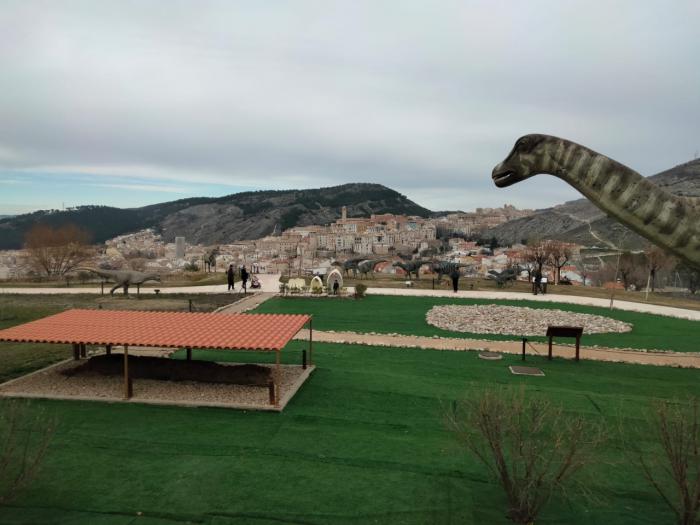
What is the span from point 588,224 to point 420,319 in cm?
1080

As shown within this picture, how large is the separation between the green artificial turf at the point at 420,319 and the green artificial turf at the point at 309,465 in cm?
666

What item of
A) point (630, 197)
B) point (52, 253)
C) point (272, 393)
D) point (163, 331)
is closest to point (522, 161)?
point (630, 197)

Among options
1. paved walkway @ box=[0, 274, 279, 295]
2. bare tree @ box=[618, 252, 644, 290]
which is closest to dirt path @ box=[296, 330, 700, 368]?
paved walkway @ box=[0, 274, 279, 295]

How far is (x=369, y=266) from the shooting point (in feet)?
118

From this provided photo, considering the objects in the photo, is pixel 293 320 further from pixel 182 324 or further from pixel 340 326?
pixel 340 326

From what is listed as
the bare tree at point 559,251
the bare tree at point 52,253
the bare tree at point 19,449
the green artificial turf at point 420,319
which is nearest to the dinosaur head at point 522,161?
the bare tree at point 19,449

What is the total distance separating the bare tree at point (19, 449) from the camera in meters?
5.54

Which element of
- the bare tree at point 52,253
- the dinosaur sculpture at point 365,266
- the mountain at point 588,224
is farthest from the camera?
the bare tree at point 52,253

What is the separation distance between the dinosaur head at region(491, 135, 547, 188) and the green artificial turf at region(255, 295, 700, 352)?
37.9 ft

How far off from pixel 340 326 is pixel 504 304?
9.64m

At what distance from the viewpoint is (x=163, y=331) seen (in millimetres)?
10672

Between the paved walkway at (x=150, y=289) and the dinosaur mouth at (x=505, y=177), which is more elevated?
the dinosaur mouth at (x=505, y=177)

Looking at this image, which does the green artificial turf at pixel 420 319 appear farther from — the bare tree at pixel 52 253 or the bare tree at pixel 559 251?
the bare tree at pixel 52 253

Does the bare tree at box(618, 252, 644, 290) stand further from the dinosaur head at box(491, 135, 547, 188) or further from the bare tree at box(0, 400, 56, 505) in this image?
the bare tree at box(0, 400, 56, 505)
